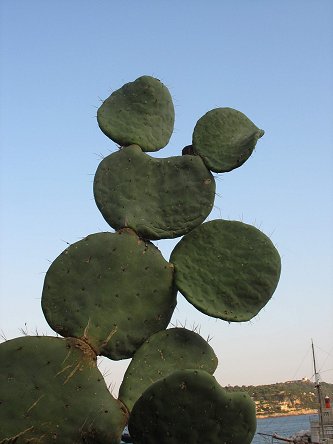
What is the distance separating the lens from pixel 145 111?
3.09 metres

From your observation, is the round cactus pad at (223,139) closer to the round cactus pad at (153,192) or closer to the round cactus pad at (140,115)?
the round cactus pad at (153,192)

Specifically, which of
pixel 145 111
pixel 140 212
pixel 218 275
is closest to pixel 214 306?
pixel 218 275

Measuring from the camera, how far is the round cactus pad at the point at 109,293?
240 centimetres

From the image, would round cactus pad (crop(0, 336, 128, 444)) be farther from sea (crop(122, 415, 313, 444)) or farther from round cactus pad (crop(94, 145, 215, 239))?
sea (crop(122, 415, 313, 444))

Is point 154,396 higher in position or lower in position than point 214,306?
lower

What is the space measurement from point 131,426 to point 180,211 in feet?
3.42

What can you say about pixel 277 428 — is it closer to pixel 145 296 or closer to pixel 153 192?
pixel 153 192

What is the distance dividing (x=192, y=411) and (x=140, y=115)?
5.40ft

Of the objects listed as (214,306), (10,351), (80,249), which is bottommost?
(10,351)

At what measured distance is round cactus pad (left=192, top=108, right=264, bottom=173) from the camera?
2.89 m

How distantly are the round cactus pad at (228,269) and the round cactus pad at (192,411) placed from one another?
20.8 inches

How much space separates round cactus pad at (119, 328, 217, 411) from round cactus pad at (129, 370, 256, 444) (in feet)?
0.87

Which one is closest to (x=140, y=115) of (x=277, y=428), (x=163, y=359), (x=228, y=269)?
(x=228, y=269)

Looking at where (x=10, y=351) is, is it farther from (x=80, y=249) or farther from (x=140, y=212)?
(x=140, y=212)
